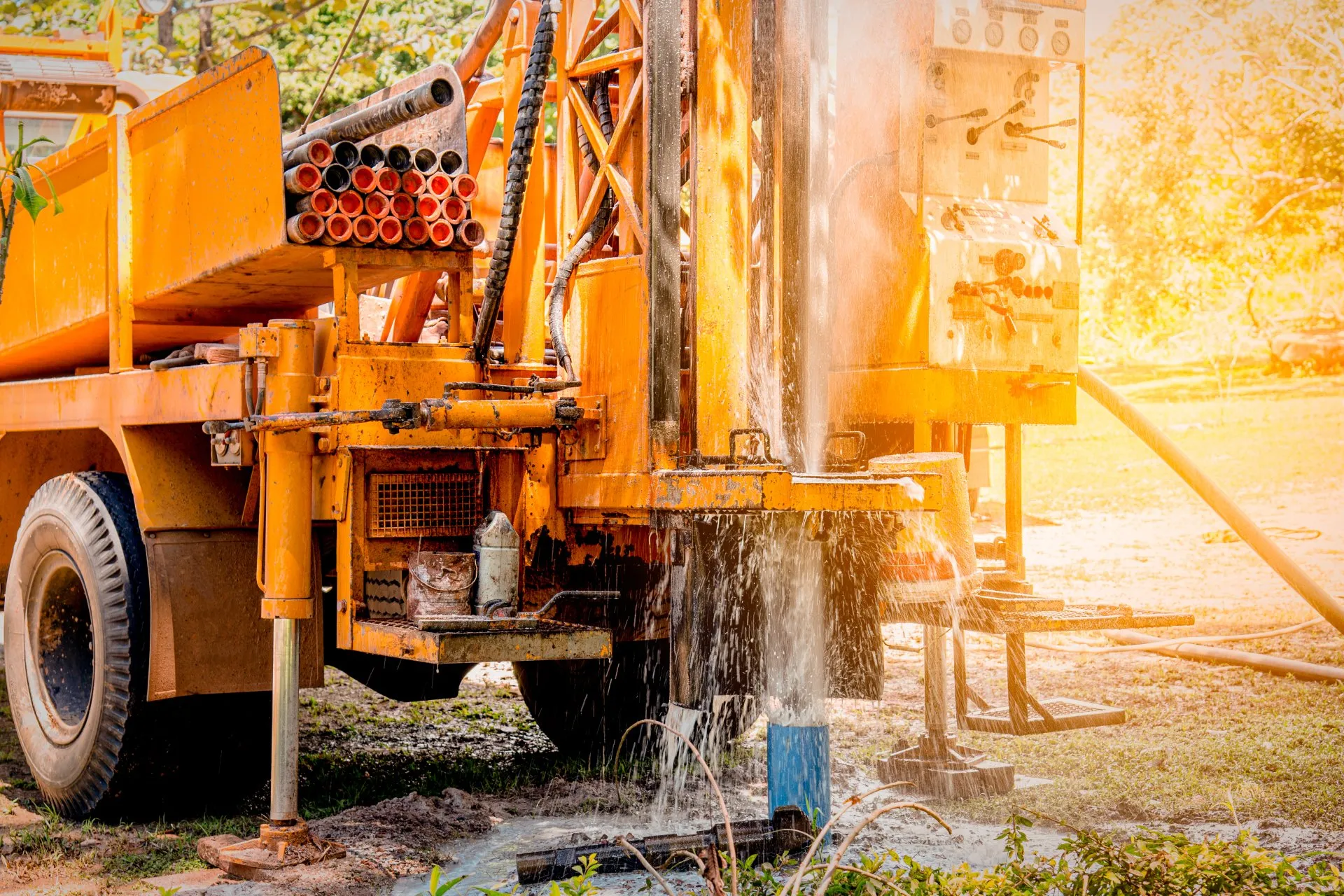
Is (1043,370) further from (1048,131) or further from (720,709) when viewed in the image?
(720,709)

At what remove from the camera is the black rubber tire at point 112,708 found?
5340 millimetres

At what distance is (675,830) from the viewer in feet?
17.3

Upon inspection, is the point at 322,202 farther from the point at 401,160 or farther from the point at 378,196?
the point at 401,160

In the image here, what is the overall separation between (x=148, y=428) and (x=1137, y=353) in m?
19.7

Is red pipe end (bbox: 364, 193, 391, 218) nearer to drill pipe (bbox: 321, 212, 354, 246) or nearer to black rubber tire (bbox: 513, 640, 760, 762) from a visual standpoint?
drill pipe (bbox: 321, 212, 354, 246)

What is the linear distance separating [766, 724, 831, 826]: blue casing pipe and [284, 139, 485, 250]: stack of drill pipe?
1.88 meters

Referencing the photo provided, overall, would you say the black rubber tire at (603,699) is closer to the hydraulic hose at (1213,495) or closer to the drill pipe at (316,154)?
the hydraulic hose at (1213,495)

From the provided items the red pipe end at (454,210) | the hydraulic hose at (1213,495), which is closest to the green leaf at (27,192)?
the red pipe end at (454,210)

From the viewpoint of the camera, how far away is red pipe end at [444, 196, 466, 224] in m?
4.85

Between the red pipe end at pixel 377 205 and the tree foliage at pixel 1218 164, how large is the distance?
Result: 1380 centimetres

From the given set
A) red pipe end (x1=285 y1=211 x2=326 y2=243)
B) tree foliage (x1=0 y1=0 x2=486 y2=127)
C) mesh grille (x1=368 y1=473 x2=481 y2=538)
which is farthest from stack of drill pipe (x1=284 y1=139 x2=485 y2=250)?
tree foliage (x1=0 y1=0 x2=486 y2=127)

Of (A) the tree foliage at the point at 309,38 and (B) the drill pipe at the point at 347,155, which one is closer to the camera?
(B) the drill pipe at the point at 347,155

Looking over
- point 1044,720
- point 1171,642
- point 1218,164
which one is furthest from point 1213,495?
point 1218,164

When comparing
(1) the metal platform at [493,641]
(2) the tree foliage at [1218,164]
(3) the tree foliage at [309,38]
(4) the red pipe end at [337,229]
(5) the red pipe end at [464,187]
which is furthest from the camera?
(2) the tree foliage at [1218,164]
